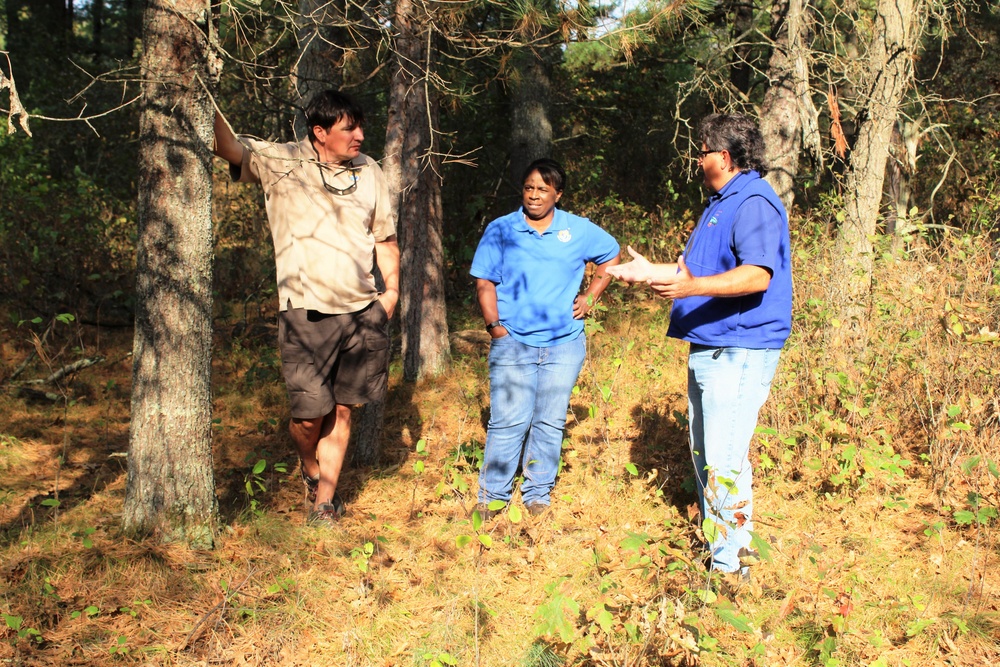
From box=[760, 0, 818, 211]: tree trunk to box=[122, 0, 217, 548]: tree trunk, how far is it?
454 cm

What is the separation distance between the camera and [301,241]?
3.61 meters

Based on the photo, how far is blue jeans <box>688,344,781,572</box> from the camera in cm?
323

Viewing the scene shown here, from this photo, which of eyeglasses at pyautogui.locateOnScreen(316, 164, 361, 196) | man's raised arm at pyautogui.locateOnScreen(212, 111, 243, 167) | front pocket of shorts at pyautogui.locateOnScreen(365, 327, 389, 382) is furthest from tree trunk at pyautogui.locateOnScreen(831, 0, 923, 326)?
man's raised arm at pyautogui.locateOnScreen(212, 111, 243, 167)

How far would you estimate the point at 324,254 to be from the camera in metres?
3.64

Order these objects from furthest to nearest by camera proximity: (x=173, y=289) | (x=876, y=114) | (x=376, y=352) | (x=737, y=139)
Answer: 1. (x=876, y=114)
2. (x=376, y=352)
3. (x=173, y=289)
4. (x=737, y=139)

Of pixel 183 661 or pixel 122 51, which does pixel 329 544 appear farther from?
pixel 122 51

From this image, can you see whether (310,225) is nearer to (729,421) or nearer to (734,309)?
(734,309)

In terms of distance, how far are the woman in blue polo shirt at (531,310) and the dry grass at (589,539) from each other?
0.52 m

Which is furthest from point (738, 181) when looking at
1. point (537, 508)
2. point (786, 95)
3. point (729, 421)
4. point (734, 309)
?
point (786, 95)

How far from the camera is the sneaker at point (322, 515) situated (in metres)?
3.93

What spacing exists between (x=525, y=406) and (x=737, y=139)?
1.69 m

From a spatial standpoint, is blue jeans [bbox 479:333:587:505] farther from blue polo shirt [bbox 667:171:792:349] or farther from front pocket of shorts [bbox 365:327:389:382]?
blue polo shirt [bbox 667:171:792:349]

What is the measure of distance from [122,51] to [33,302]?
11.5 m

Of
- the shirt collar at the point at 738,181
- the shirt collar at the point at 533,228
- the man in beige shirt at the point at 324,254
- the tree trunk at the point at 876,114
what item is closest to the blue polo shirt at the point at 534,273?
the shirt collar at the point at 533,228
